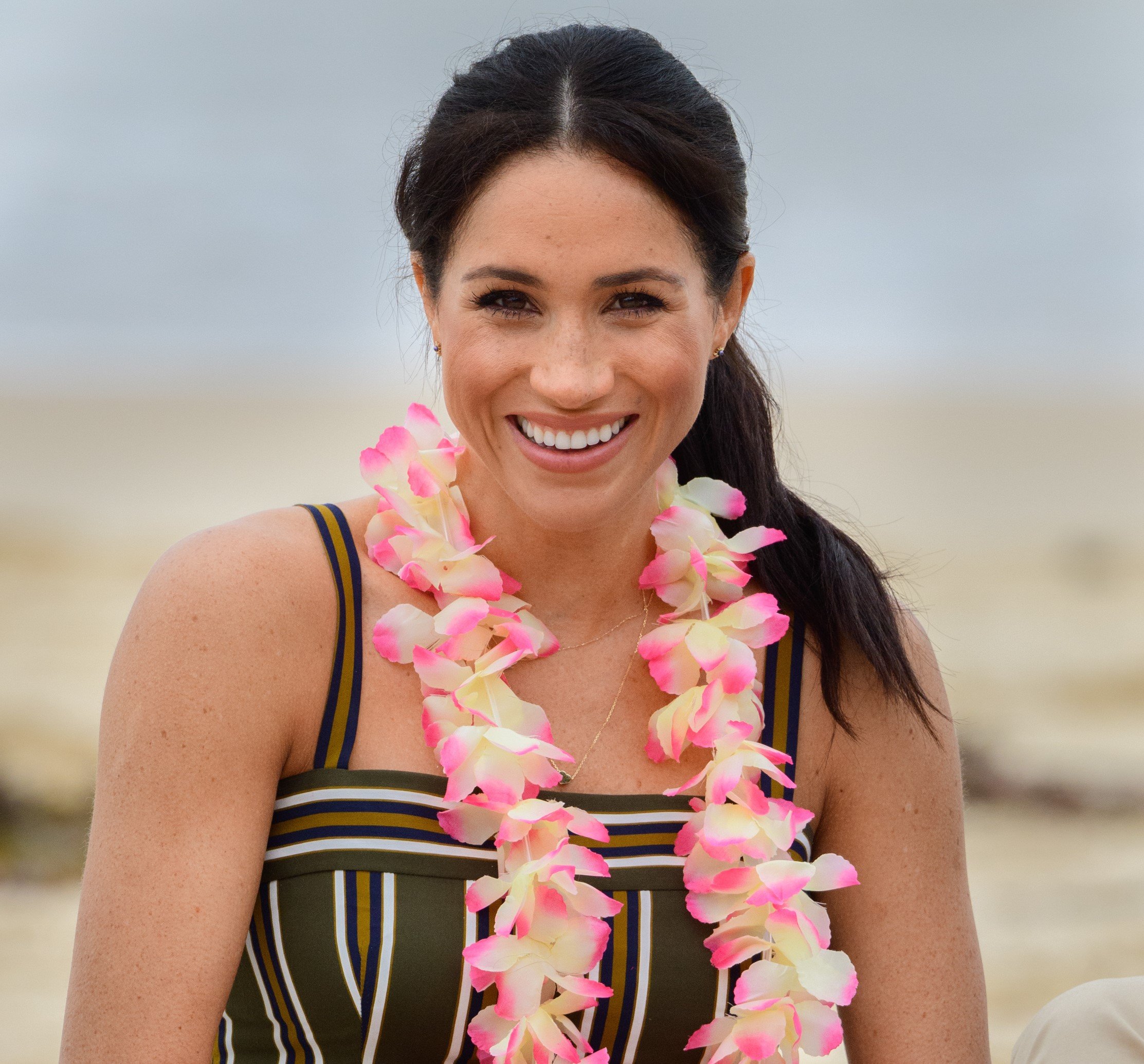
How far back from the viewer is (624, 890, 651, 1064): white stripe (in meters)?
2.17

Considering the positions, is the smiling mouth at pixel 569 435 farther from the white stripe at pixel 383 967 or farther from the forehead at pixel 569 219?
the white stripe at pixel 383 967

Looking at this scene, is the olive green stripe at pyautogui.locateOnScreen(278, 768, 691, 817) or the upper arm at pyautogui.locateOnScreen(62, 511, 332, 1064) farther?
the olive green stripe at pyautogui.locateOnScreen(278, 768, 691, 817)

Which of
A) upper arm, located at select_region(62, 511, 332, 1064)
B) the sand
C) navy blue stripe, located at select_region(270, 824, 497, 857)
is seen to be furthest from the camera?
the sand

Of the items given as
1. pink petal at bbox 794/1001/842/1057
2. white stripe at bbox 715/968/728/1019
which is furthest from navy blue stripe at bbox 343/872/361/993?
pink petal at bbox 794/1001/842/1057

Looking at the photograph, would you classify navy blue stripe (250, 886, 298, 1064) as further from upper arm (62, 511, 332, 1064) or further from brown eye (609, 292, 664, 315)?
brown eye (609, 292, 664, 315)

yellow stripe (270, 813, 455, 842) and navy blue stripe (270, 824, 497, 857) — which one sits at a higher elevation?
yellow stripe (270, 813, 455, 842)

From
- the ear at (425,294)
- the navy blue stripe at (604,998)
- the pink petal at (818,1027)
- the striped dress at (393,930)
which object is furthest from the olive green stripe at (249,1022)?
the ear at (425,294)

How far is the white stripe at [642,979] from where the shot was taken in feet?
7.13

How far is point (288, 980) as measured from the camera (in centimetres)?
213

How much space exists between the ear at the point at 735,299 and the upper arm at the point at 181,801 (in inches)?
32.2

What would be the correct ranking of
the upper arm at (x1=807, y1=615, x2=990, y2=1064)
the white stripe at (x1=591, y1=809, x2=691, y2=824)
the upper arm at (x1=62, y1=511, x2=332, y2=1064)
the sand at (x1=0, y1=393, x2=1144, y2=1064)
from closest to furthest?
1. the upper arm at (x1=62, y1=511, x2=332, y2=1064)
2. the white stripe at (x1=591, y1=809, x2=691, y2=824)
3. the upper arm at (x1=807, y1=615, x2=990, y2=1064)
4. the sand at (x1=0, y1=393, x2=1144, y2=1064)

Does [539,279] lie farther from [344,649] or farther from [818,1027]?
[818,1027]

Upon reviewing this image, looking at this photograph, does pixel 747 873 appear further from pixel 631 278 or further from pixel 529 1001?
pixel 631 278

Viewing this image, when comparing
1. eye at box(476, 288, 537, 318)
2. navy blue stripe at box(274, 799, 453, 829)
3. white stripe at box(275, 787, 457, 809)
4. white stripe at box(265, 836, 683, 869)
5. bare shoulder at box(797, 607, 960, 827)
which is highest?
eye at box(476, 288, 537, 318)
